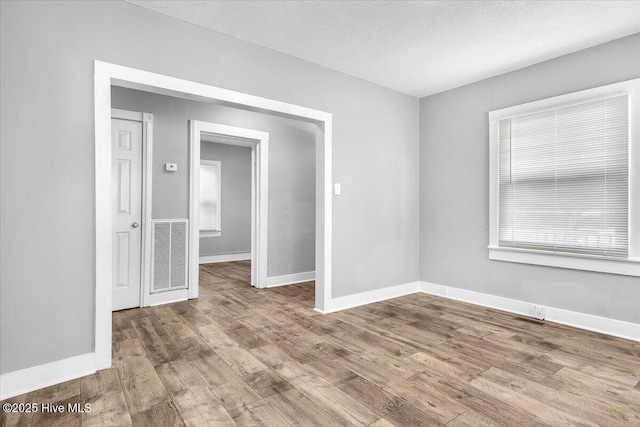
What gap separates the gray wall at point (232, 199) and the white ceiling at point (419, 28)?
14.9ft

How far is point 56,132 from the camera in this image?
220cm

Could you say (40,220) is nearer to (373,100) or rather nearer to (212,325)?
(212,325)

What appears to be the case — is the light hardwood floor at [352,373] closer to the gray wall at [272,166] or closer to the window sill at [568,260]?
the window sill at [568,260]

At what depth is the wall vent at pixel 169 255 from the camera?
13.0 feet

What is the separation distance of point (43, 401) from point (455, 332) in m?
3.01

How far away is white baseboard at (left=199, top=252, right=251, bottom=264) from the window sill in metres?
5.35

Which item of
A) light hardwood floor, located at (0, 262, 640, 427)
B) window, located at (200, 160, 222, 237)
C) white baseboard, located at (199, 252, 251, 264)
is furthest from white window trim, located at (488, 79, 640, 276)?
window, located at (200, 160, 222, 237)

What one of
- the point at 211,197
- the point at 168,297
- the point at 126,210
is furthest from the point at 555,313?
the point at 211,197

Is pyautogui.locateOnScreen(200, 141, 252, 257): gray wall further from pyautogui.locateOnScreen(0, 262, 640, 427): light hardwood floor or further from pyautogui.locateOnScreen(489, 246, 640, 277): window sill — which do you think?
pyautogui.locateOnScreen(489, 246, 640, 277): window sill

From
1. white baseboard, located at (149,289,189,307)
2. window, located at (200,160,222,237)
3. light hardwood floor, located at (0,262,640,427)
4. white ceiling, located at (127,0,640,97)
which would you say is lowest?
light hardwood floor, located at (0,262,640,427)

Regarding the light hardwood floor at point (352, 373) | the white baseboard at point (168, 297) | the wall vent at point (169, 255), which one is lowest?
the light hardwood floor at point (352, 373)

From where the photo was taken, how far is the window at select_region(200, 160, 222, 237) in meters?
7.31

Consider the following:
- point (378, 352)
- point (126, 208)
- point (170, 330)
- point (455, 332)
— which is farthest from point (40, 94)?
point (455, 332)

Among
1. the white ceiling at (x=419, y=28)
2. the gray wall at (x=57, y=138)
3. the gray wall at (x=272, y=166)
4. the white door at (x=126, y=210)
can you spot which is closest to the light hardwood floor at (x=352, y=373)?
the white door at (x=126, y=210)
